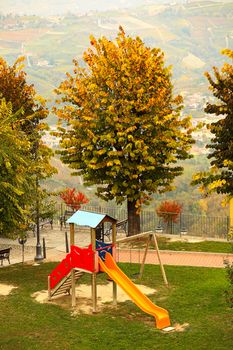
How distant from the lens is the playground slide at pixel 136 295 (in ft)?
68.7

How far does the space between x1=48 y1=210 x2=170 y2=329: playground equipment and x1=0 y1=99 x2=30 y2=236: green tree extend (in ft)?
11.6

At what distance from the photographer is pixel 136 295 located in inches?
874

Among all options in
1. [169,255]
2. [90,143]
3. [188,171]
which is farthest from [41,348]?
[188,171]

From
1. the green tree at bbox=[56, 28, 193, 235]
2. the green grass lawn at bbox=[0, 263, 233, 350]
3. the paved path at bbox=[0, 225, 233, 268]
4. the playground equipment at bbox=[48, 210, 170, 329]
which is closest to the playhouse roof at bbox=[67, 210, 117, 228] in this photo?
the playground equipment at bbox=[48, 210, 170, 329]

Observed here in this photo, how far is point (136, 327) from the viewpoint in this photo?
20906 millimetres

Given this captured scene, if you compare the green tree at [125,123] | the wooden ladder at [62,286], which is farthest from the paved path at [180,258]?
the wooden ladder at [62,286]

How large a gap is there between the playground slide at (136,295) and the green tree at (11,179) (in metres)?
5.17

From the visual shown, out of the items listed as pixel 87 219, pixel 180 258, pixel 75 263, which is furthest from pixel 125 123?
pixel 75 263

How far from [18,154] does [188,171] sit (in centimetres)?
16077

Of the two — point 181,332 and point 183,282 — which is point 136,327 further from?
point 183,282

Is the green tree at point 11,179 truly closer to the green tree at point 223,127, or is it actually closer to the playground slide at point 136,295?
the playground slide at point 136,295

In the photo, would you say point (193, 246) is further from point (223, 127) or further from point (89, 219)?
point (89, 219)

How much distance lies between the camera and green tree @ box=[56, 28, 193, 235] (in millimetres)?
34281

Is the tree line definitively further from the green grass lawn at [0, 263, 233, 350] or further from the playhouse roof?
the green grass lawn at [0, 263, 233, 350]
